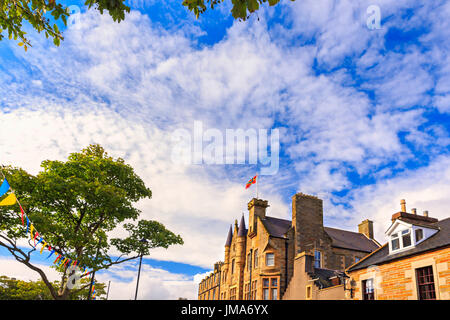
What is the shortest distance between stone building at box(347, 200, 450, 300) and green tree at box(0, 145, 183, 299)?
1501cm

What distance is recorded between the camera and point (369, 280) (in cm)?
1970

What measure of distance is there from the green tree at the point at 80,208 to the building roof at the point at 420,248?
1508cm

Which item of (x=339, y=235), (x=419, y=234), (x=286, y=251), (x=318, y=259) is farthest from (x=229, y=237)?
(x=419, y=234)

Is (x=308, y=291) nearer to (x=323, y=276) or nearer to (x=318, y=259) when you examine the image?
(x=323, y=276)

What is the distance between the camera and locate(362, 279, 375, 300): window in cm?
1920

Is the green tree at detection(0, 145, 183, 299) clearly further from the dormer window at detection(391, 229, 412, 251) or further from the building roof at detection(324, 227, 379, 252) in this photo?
the building roof at detection(324, 227, 379, 252)

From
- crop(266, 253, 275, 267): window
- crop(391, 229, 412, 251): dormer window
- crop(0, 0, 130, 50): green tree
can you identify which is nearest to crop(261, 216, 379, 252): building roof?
crop(266, 253, 275, 267): window

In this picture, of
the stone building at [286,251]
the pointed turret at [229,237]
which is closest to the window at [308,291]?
the stone building at [286,251]

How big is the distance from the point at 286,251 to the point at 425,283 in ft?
68.5

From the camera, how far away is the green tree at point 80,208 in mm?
19688

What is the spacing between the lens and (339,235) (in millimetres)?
44062
